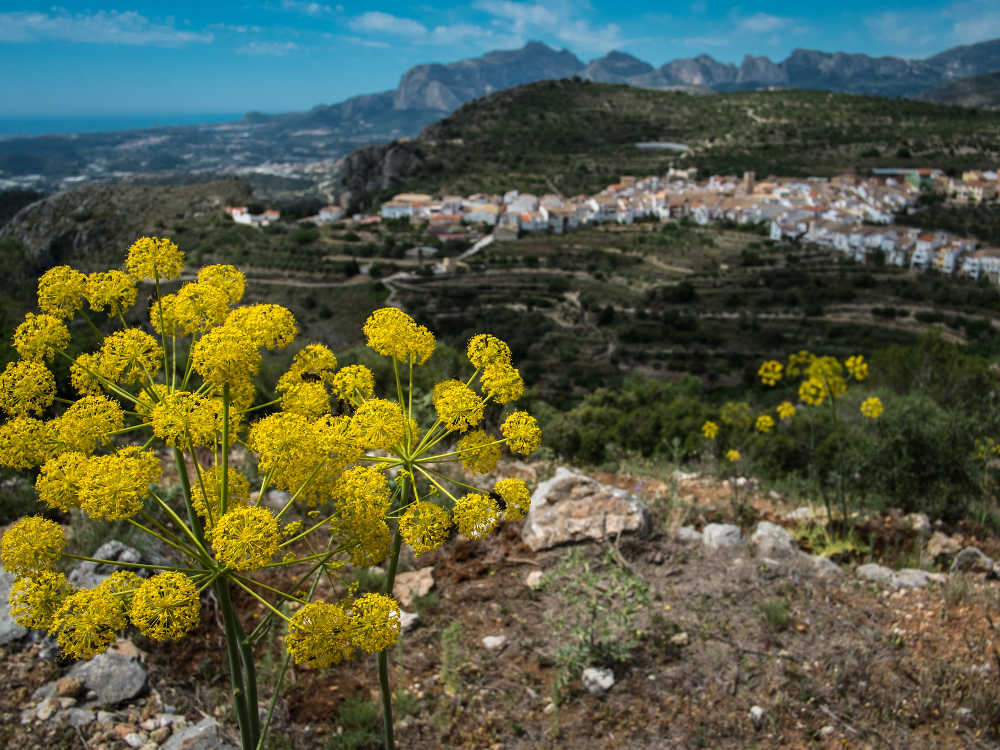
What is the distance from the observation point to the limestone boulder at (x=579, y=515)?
5676mm

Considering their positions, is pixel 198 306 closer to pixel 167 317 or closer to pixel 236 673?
pixel 167 317

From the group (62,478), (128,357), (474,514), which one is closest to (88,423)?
(62,478)

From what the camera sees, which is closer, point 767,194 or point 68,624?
point 68,624

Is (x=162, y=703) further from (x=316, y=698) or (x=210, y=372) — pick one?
(x=210, y=372)

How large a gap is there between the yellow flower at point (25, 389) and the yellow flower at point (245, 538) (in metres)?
0.72

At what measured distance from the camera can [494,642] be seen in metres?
4.48

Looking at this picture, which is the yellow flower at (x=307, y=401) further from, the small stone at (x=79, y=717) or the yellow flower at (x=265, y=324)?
the small stone at (x=79, y=717)

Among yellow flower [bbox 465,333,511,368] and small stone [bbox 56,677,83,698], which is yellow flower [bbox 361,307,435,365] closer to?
yellow flower [bbox 465,333,511,368]

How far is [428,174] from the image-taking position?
96625 millimetres

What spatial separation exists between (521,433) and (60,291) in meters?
1.58

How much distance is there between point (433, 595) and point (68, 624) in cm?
336

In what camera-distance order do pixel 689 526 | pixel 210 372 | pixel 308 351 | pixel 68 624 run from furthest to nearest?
pixel 689 526, pixel 308 351, pixel 210 372, pixel 68 624

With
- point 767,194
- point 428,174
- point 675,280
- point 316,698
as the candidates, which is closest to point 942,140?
point 767,194

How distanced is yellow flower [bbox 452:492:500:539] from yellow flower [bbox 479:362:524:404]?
36 centimetres
